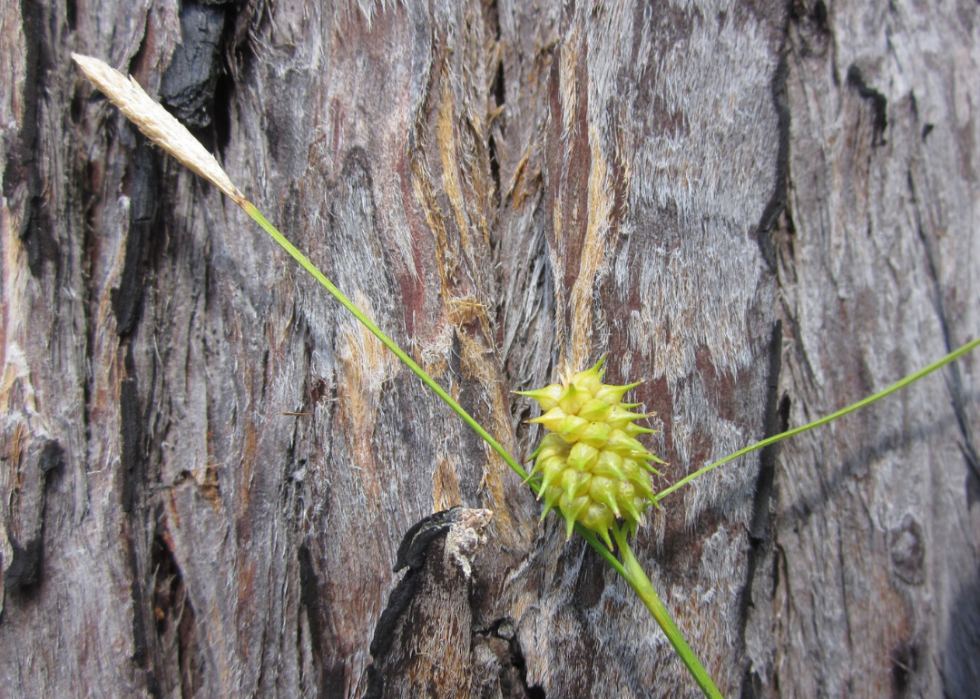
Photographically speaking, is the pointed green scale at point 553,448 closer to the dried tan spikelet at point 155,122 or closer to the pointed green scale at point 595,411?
the pointed green scale at point 595,411

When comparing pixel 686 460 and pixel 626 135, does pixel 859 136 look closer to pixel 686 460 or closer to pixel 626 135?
pixel 626 135

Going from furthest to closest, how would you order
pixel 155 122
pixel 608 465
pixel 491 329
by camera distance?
pixel 491 329 → pixel 155 122 → pixel 608 465

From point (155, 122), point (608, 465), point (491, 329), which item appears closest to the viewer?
point (608, 465)

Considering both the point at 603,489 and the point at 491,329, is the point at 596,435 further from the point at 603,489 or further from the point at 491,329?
the point at 491,329

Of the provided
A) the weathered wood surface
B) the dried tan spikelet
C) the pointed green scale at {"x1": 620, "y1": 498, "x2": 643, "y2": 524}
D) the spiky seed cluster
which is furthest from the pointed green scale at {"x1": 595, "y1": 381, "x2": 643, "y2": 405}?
the dried tan spikelet

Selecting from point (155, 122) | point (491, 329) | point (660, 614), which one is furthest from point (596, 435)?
point (155, 122)

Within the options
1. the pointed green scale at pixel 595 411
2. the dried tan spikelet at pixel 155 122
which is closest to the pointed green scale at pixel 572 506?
the pointed green scale at pixel 595 411

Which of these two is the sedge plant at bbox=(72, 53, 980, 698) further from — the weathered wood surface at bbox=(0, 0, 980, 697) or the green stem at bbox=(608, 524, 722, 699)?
A: the weathered wood surface at bbox=(0, 0, 980, 697)
